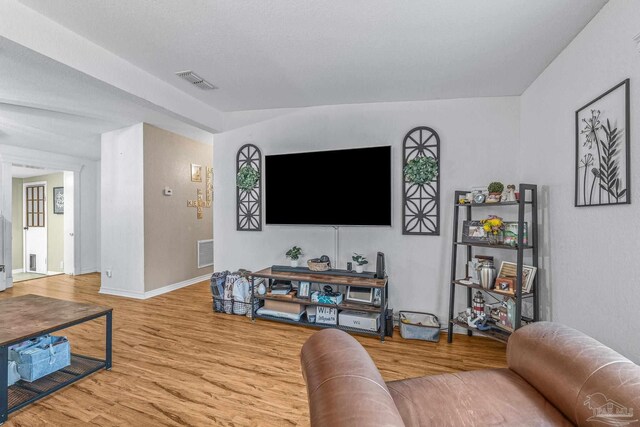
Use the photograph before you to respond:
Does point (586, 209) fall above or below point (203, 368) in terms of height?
above

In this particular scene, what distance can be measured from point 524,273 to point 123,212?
189 inches

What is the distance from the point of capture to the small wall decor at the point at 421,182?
9.64 feet

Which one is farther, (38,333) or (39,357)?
(39,357)

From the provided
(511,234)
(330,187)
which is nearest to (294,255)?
(330,187)

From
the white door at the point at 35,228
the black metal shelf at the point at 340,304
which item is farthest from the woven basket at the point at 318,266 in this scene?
the white door at the point at 35,228

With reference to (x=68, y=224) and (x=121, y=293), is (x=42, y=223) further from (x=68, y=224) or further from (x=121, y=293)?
(x=121, y=293)

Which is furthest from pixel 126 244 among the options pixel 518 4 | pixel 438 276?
pixel 518 4

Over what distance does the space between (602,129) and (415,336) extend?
206 centimetres

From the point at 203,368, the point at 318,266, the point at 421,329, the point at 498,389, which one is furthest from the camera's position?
the point at 318,266

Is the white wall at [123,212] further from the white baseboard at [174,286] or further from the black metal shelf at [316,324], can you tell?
the black metal shelf at [316,324]

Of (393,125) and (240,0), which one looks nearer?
(240,0)

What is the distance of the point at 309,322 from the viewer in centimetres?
305

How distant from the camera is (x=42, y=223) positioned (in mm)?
6246

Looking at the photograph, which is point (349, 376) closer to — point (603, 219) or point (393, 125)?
point (603, 219)
